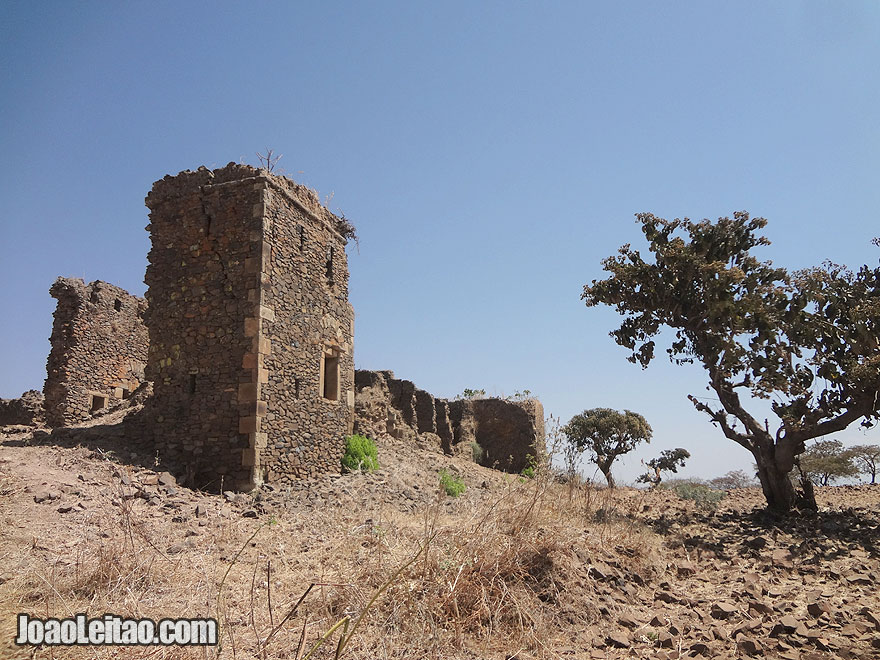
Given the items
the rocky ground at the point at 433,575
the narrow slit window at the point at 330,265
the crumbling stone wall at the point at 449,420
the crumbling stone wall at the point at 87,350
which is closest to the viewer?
the rocky ground at the point at 433,575

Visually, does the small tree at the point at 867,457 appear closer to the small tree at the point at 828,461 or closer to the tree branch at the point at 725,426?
the small tree at the point at 828,461

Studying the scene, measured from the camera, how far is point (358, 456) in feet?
42.5

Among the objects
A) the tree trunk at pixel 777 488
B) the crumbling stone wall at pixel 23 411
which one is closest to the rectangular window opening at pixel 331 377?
the tree trunk at pixel 777 488

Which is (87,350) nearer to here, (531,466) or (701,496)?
(531,466)

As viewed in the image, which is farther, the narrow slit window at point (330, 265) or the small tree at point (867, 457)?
the small tree at point (867, 457)

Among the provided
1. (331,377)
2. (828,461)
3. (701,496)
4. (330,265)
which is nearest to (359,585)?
(331,377)

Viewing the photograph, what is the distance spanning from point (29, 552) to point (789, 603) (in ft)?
24.4

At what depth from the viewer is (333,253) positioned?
527 inches

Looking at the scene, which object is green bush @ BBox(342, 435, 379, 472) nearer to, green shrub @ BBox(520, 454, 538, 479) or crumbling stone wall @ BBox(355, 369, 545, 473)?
crumbling stone wall @ BBox(355, 369, 545, 473)

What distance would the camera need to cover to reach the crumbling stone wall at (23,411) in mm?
17625

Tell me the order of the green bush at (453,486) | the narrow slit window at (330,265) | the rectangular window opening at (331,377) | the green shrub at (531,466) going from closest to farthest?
the green shrub at (531,466)
the green bush at (453,486)
the rectangular window opening at (331,377)
the narrow slit window at (330,265)

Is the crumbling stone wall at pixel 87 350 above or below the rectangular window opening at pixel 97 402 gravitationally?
above

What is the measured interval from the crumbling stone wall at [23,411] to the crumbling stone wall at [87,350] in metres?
0.87

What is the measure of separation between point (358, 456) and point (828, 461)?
21861mm
